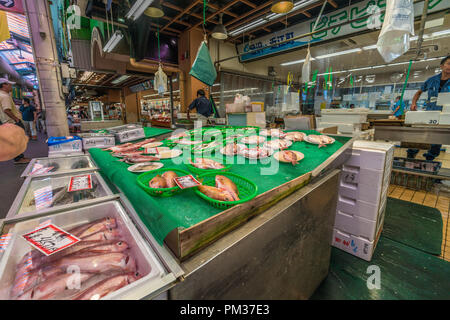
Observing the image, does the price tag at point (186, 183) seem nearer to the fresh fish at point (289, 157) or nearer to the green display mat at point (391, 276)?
the fresh fish at point (289, 157)

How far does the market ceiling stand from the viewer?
545 centimetres

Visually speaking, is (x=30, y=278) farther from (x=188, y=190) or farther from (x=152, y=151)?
(x=152, y=151)

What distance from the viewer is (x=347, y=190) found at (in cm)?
206

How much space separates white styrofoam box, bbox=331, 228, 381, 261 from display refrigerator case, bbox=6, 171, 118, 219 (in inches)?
92.7

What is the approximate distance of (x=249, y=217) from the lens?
0.98 m

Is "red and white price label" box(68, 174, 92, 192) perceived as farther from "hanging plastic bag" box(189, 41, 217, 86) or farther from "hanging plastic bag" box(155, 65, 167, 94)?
"hanging plastic bag" box(155, 65, 167, 94)

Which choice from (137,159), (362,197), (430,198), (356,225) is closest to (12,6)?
(137,159)

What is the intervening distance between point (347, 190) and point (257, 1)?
6.52 metres

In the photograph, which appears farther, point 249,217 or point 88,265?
point 249,217

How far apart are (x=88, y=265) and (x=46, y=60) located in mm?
4241

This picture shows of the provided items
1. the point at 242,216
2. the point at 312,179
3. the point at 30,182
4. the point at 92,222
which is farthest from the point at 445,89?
the point at 30,182

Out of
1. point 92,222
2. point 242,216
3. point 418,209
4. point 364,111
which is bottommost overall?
point 418,209

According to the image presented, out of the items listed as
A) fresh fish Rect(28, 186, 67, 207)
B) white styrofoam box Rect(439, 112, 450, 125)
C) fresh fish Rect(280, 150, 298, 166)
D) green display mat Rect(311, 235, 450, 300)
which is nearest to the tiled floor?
green display mat Rect(311, 235, 450, 300)
